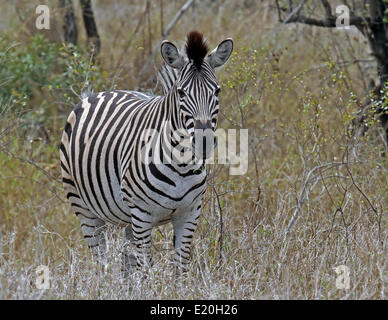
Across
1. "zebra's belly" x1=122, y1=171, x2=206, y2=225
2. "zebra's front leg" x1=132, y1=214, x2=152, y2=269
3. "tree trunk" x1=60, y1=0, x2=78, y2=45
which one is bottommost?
"zebra's front leg" x1=132, y1=214, x2=152, y2=269

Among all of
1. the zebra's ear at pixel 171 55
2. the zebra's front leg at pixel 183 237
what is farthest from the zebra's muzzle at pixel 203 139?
the zebra's front leg at pixel 183 237

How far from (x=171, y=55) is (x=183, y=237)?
1350mm

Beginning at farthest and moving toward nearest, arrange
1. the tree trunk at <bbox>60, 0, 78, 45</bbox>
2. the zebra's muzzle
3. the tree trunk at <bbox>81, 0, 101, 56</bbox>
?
1. the tree trunk at <bbox>81, 0, 101, 56</bbox>
2. the tree trunk at <bbox>60, 0, 78, 45</bbox>
3. the zebra's muzzle

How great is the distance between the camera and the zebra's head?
4.15 m

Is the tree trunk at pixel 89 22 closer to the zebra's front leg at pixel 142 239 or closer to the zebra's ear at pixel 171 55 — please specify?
the zebra's ear at pixel 171 55

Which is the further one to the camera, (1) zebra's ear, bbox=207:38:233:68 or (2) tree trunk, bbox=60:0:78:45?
Result: (2) tree trunk, bbox=60:0:78:45

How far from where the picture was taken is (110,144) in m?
5.14

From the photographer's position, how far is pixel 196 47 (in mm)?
4375

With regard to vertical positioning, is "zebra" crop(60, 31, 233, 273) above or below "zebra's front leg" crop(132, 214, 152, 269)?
above

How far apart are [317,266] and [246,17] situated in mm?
7655

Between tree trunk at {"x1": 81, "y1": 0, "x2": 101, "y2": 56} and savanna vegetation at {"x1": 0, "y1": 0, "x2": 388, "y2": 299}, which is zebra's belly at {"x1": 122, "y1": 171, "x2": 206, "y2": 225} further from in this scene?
tree trunk at {"x1": 81, "y1": 0, "x2": 101, "y2": 56}

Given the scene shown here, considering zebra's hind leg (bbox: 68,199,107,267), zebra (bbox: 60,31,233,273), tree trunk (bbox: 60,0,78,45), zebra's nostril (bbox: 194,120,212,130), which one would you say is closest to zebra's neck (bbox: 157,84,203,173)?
zebra (bbox: 60,31,233,273)

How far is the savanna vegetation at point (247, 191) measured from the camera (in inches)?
179
